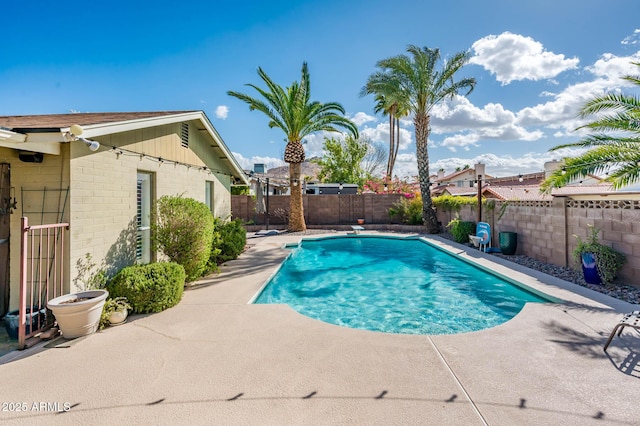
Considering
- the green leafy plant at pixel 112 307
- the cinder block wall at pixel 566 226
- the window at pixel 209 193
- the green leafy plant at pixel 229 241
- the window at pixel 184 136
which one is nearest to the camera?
the green leafy plant at pixel 112 307

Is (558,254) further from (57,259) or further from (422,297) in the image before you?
(57,259)

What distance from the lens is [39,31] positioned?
29.6 ft

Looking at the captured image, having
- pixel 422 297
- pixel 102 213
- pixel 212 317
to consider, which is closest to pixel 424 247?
pixel 422 297

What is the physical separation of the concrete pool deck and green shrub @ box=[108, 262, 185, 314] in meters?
0.25

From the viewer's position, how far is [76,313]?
427 cm

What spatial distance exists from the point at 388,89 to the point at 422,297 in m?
11.7

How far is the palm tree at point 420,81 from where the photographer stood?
593 inches

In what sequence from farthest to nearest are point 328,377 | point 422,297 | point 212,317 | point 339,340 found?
point 422,297 < point 212,317 < point 339,340 < point 328,377

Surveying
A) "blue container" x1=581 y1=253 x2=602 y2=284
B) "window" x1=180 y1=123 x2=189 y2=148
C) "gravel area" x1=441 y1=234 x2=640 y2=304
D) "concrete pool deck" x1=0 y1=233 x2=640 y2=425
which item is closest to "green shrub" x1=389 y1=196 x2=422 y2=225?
"gravel area" x1=441 y1=234 x2=640 y2=304

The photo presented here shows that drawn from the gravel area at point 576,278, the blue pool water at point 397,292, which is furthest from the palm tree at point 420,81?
the gravel area at point 576,278

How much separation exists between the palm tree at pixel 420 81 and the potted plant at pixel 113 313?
14903mm

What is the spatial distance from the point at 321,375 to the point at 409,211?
667 inches

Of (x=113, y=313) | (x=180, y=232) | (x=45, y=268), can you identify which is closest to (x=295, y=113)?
(x=180, y=232)

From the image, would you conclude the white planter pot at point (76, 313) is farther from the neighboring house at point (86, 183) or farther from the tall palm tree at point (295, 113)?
the tall palm tree at point (295, 113)
